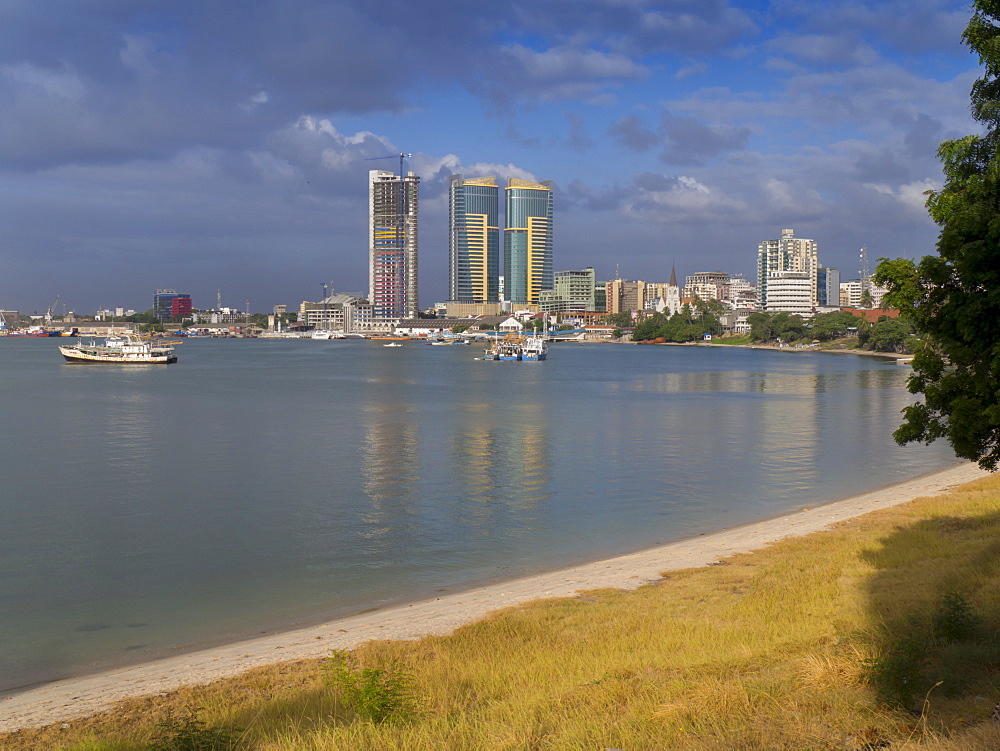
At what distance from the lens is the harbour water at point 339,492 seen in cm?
1598

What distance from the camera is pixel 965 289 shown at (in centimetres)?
954

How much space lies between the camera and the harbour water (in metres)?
16.0

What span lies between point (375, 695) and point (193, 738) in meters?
1.62

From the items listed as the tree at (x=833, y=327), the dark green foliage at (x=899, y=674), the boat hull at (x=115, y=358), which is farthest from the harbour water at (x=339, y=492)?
the tree at (x=833, y=327)

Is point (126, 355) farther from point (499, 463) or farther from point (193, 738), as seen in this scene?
point (193, 738)

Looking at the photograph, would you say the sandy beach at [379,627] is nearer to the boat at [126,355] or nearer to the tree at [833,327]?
the boat at [126,355]

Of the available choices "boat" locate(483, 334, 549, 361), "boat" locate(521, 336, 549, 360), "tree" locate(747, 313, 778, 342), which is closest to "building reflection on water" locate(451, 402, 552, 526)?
"boat" locate(483, 334, 549, 361)

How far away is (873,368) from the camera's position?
335 ft

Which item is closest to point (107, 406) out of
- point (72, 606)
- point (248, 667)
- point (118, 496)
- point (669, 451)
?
point (118, 496)

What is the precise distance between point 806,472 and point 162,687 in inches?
993

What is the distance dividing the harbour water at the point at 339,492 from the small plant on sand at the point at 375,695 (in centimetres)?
556

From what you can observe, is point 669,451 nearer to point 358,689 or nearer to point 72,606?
point 72,606

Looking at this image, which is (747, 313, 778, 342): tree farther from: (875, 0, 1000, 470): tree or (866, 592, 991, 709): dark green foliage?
(866, 592, 991, 709): dark green foliage

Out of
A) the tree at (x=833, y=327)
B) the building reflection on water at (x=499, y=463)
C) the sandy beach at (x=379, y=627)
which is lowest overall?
the building reflection on water at (x=499, y=463)
